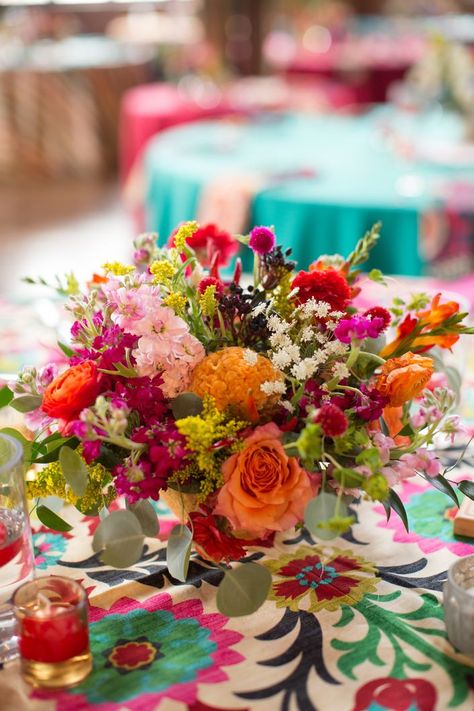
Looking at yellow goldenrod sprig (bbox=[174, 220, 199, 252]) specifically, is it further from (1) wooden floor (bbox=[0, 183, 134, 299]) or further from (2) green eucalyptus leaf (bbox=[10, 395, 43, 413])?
(1) wooden floor (bbox=[0, 183, 134, 299])

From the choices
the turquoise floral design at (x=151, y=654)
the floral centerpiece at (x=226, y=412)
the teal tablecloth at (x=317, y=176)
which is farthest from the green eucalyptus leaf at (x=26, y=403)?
the teal tablecloth at (x=317, y=176)

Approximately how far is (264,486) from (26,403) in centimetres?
25

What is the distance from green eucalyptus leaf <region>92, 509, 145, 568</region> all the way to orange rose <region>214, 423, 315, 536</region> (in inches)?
3.1

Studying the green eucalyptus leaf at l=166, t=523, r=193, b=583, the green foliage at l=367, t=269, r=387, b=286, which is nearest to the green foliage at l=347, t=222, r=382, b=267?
the green foliage at l=367, t=269, r=387, b=286

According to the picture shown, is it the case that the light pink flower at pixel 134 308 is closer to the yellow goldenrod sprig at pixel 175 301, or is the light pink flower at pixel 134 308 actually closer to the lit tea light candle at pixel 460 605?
the yellow goldenrod sprig at pixel 175 301

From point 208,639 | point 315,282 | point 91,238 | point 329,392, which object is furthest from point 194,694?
point 91,238

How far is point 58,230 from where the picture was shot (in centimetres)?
518

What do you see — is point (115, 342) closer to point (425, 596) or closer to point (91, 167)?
point (425, 596)

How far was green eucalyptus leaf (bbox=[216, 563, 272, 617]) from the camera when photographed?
75 centimetres

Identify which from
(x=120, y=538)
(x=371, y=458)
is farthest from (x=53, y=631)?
(x=371, y=458)

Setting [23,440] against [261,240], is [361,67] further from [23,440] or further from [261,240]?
[23,440]

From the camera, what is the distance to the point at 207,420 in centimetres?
77

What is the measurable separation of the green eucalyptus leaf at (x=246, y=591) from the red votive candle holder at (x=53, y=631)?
120mm

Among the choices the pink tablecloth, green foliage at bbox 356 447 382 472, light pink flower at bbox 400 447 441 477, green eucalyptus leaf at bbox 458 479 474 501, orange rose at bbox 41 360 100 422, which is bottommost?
green eucalyptus leaf at bbox 458 479 474 501
